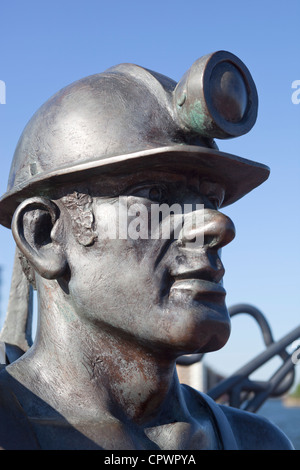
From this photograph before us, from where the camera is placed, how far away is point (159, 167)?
131 inches

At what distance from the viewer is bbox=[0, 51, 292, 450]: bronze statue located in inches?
127

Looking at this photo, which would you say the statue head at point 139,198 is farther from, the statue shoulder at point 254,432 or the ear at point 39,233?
the statue shoulder at point 254,432

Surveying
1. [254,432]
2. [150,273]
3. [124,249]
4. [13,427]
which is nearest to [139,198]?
[124,249]

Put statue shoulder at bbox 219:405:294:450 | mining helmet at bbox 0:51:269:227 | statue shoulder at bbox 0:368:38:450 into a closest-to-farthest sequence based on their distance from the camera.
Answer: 1. statue shoulder at bbox 0:368:38:450
2. mining helmet at bbox 0:51:269:227
3. statue shoulder at bbox 219:405:294:450

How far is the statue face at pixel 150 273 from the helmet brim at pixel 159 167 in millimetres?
83

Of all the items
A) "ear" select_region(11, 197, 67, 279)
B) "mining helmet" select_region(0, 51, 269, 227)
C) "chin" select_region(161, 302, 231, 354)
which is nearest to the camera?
A: "chin" select_region(161, 302, 231, 354)

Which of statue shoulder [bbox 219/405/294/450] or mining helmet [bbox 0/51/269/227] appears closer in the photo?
mining helmet [bbox 0/51/269/227]

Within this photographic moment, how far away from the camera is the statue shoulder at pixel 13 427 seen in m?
2.91

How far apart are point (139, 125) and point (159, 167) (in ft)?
0.73

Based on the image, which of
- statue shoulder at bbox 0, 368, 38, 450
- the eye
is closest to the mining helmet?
the eye

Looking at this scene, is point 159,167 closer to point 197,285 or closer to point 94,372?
point 197,285

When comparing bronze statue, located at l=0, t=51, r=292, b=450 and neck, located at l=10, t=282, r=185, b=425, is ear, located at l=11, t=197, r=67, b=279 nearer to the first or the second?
bronze statue, located at l=0, t=51, r=292, b=450
